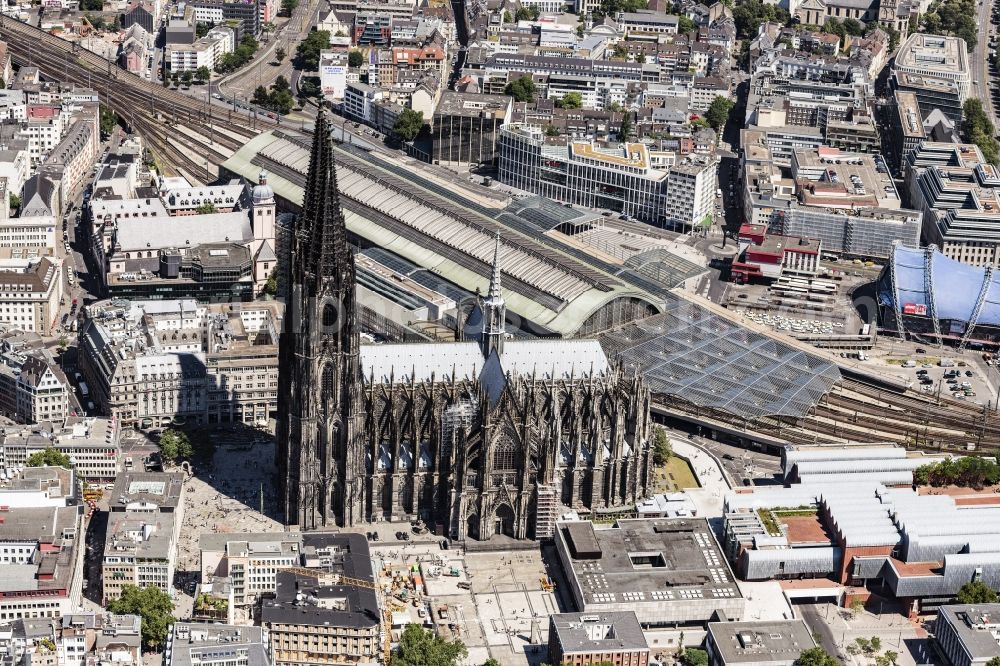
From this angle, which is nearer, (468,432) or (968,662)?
(968,662)

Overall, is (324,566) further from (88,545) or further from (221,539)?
(88,545)

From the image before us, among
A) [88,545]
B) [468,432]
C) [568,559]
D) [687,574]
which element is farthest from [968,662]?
[88,545]

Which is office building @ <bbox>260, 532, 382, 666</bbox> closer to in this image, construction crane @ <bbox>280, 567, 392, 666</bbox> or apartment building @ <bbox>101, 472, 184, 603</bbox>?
construction crane @ <bbox>280, 567, 392, 666</bbox>

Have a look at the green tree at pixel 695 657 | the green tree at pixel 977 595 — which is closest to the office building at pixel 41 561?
the green tree at pixel 695 657

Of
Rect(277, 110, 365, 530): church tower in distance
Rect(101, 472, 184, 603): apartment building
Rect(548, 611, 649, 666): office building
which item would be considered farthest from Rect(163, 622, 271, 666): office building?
Rect(277, 110, 365, 530): church tower in distance

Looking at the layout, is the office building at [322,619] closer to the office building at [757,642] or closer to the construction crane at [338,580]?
the construction crane at [338,580]

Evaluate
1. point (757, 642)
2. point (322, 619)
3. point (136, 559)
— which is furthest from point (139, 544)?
point (757, 642)
